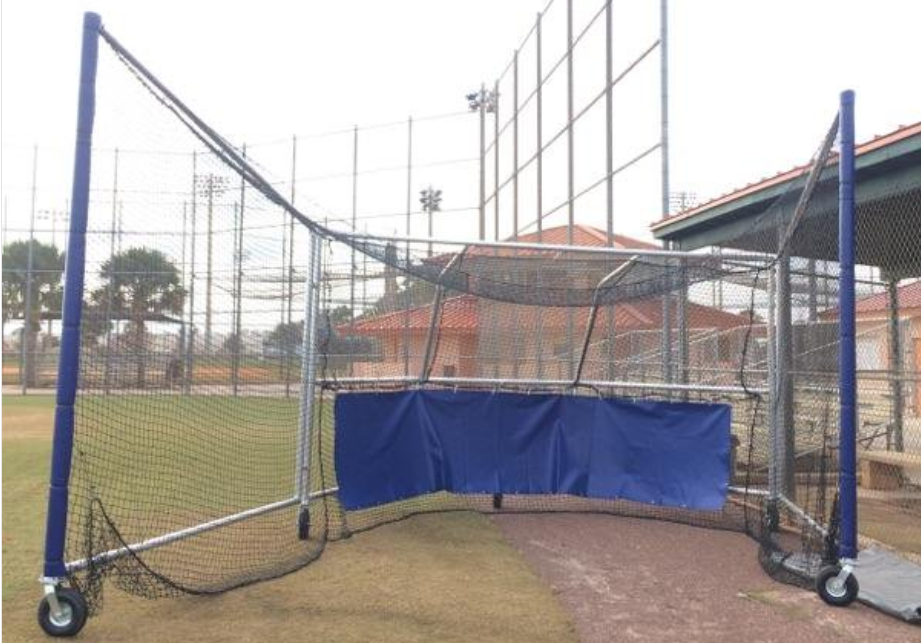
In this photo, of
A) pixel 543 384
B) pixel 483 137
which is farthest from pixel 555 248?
pixel 483 137

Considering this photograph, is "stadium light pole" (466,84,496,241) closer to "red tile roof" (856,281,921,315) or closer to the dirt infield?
"red tile roof" (856,281,921,315)

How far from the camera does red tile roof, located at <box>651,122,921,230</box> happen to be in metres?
5.63

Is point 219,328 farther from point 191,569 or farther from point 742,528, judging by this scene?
point 742,528

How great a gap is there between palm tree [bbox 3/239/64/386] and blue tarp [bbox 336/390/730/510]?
2313cm

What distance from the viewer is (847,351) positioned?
4477 millimetres

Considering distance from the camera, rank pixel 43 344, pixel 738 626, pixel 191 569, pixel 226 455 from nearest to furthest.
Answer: pixel 738 626
pixel 191 569
pixel 226 455
pixel 43 344

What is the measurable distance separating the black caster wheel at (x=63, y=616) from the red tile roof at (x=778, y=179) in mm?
5893

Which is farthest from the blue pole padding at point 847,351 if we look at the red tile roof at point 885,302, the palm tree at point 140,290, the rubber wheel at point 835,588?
the palm tree at point 140,290

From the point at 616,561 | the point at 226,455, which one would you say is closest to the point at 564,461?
the point at 616,561

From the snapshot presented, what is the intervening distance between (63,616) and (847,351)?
4551mm

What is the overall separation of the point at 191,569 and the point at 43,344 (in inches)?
972

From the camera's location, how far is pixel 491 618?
4.14 metres

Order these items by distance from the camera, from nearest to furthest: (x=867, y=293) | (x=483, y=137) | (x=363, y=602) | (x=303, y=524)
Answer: (x=363, y=602), (x=303, y=524), (x=867, y=293), (x=483, y=137)

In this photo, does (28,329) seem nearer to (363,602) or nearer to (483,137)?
(483,137)
